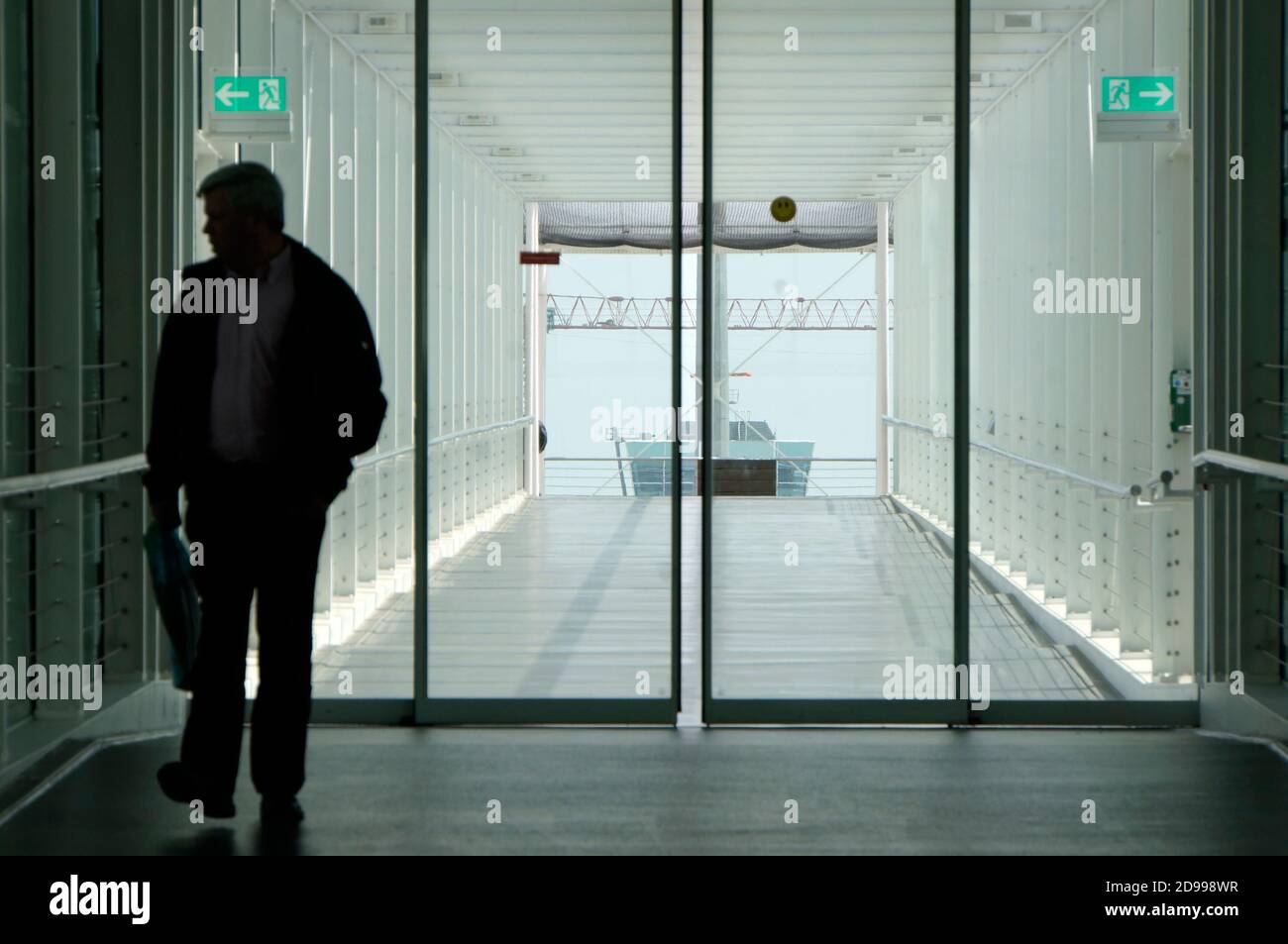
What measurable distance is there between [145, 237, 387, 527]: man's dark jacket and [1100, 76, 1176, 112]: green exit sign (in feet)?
8.10

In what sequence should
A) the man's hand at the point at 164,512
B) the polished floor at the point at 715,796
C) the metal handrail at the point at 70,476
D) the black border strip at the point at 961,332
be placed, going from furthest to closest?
the black border strip at the point at 961,332 < the metal handrail at the point at 70,476 < the polished floor at the point at 715,796 < the man's hand at the point at 164,512

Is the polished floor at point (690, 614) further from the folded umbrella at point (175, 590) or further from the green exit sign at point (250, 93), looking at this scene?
the folded umbrella at point (175, 590)

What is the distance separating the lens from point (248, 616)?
338 cm

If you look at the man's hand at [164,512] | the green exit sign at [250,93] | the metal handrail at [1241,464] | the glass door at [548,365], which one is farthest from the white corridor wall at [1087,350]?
the man's hand at [164,512]

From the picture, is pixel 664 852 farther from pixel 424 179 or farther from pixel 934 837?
pixel 424 179

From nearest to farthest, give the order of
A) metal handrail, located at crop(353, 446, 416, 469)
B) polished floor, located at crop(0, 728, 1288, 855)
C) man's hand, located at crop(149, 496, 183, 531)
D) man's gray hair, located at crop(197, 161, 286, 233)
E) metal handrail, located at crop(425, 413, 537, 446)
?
man's gray hair, located at crop(197, 161, 286, 233) < man's hand, located at crop(149, 496, 183, 531) < polished floor, located at crop(0, 728, 1288, 855) < metal handrail, located at crop(425, 413, 537, 446) < metal handrail, located at crop(353, 446, 416, 469)

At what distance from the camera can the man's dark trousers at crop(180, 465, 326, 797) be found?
326cm

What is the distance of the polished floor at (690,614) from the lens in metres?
4.84

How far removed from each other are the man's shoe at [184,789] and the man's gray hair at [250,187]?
1057 mm

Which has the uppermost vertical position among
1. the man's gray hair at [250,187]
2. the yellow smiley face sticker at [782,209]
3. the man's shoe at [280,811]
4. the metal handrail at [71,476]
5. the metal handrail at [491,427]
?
the yellow smiley face sticker at [782,209]

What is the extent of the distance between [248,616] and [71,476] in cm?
79

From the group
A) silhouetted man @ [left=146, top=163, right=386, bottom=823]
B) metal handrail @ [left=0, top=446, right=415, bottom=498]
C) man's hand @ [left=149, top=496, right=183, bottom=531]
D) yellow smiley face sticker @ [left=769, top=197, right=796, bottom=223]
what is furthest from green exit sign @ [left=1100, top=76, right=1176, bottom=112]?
man's hand @ [left=149, top=496, right=183, bottom=531]

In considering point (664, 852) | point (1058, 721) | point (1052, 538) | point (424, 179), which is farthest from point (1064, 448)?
point (664, 852)

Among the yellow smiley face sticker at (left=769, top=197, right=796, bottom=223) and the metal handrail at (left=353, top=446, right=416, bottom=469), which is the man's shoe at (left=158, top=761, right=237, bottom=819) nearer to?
the metal handrail at (left=353, top=446, right=416, bottom=469)
